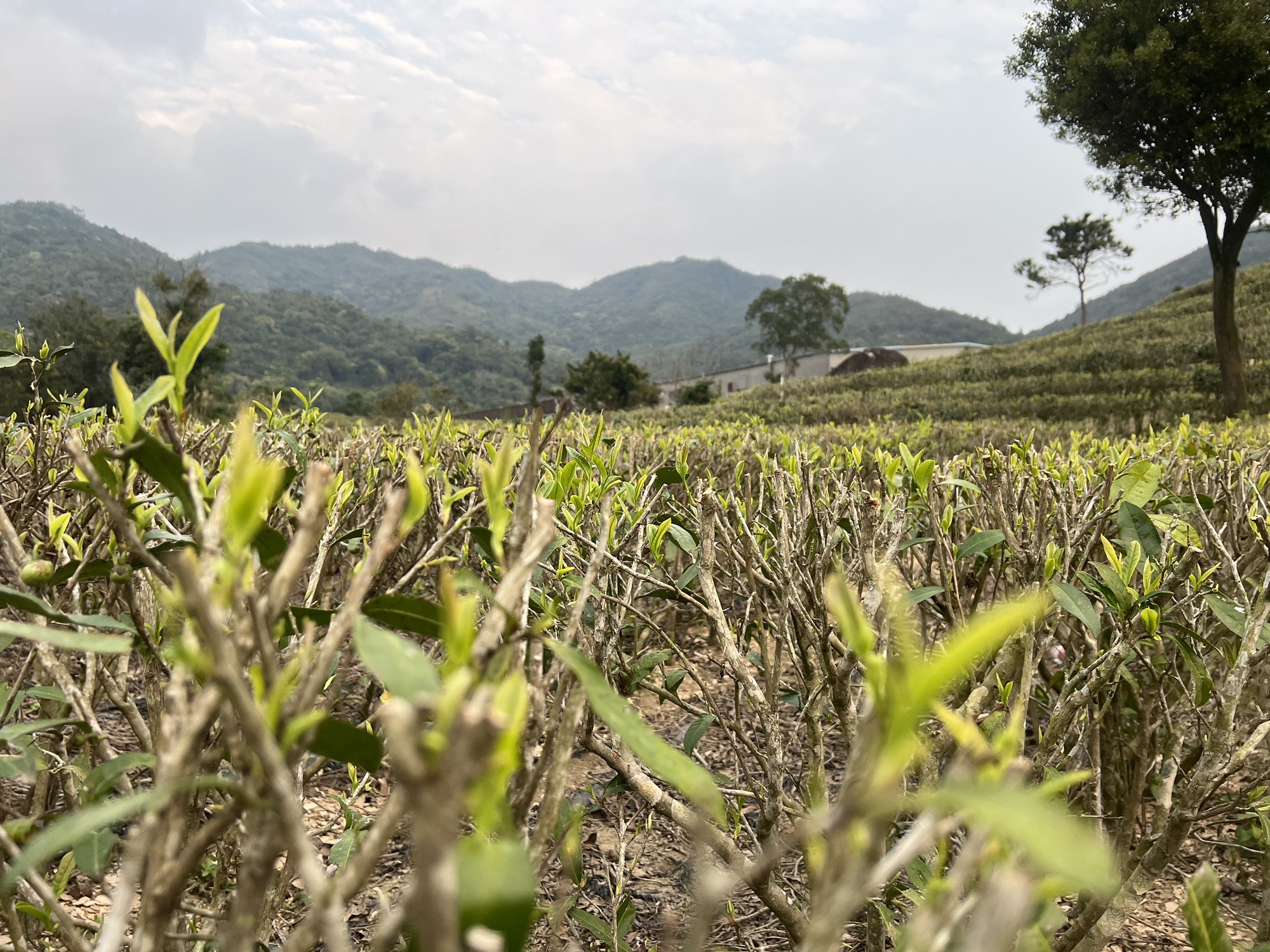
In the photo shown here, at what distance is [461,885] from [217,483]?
2.64 feet

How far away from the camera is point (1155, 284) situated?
324 ft

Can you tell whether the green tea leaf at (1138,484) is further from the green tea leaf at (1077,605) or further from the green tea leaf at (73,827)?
the green tea leaf at (73,827)

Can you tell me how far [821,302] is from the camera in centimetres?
6288

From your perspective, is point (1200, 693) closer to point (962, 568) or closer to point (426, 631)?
point (962, 568)

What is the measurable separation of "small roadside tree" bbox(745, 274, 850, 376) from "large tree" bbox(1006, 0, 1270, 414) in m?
46.6

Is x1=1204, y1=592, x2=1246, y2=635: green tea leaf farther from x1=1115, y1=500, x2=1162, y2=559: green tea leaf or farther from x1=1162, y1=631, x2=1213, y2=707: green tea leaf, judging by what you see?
x1=1115, y1=500, x2=1162, y2=559: green tea leaf

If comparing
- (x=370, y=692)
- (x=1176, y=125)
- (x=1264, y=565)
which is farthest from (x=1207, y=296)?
(x=370, y=692)

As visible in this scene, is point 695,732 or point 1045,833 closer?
point 1045,833

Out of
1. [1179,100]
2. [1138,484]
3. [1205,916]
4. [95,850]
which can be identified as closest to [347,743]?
[95,850]

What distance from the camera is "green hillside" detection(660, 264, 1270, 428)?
1673cm

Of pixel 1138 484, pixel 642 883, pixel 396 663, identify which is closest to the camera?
pixel 396 663

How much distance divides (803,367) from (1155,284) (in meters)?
70.7

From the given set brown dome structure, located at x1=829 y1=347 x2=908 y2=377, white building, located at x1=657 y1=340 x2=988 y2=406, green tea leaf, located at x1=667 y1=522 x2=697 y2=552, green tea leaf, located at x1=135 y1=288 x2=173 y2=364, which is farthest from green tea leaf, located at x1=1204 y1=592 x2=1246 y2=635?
white building, located at x1=657 y1=340 x2=988 y2=406

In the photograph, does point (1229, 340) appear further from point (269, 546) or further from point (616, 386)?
point (616, 386)
